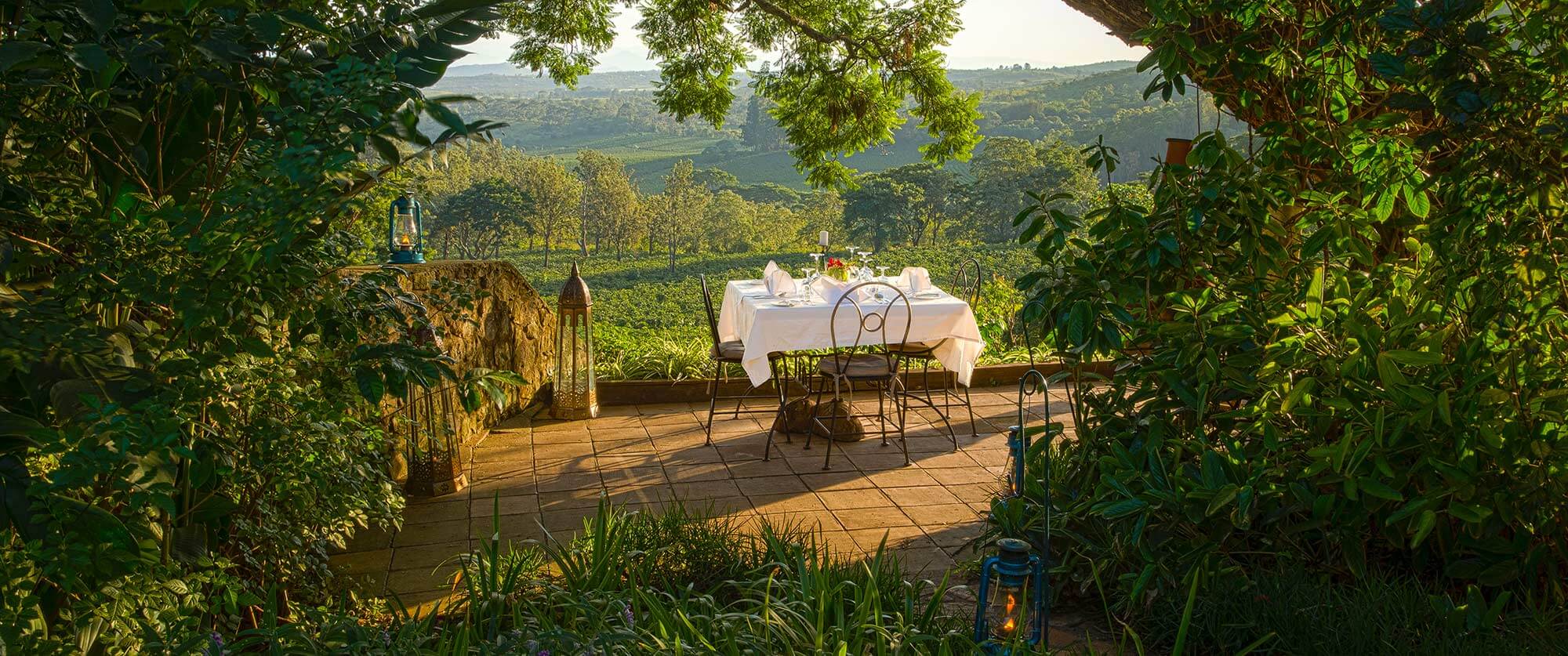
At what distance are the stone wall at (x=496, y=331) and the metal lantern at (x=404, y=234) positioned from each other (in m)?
0.08

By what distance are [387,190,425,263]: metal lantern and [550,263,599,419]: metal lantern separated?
115 cm

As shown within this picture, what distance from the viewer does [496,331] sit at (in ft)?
17.5

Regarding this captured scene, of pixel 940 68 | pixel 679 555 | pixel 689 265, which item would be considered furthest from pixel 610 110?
pixel 679 555

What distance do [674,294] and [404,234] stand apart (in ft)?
25.2

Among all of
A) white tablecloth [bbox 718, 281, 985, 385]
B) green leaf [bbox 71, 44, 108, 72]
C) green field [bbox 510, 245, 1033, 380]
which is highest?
green leaf [bbox 71, 44, 108, 72]

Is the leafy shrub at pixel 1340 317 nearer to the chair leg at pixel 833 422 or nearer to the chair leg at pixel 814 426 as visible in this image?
the chair leg at pixel 833 422

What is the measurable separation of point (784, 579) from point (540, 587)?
0.62 metres

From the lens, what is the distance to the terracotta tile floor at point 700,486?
355cm

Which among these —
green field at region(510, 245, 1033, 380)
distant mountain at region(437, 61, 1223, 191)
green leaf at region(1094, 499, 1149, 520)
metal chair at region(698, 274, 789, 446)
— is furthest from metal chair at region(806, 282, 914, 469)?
distant mountain at region(437, 61, 1223, 191)

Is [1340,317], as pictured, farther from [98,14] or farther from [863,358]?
[863,358]

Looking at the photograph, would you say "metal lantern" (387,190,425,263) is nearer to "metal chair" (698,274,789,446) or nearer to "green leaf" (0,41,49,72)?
"metal chair" (698,274,789,446)

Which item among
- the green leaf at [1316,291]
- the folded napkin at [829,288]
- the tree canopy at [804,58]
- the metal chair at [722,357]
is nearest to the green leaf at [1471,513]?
the green leaf at [1316,291]

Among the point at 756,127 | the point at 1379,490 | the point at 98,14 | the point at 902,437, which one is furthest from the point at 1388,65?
the point at 756,127

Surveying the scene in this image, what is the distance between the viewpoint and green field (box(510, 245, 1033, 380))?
6.58m
